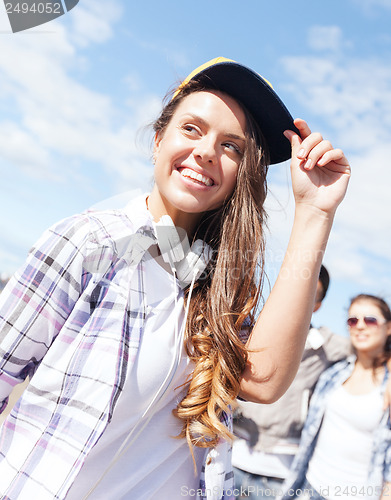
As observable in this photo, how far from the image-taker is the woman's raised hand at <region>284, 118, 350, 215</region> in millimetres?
1726

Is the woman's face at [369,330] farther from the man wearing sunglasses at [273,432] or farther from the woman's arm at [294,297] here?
the woman's arm at [294,297]

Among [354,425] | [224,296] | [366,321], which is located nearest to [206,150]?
[224,296]

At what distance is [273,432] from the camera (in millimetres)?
4102

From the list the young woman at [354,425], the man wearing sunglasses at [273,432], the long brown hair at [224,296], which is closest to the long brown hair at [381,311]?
the young woman at [354,425]

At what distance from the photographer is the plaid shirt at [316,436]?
3637 mm

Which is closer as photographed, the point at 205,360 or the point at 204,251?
the point at 205,360

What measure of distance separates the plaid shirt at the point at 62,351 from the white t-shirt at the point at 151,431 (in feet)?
0.23

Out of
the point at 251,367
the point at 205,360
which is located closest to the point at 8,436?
the point at 205,360

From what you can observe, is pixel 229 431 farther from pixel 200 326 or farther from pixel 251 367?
pixel 200 326

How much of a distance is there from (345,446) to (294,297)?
2.83 metres

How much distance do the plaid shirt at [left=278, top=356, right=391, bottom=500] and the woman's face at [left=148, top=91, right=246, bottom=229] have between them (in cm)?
283

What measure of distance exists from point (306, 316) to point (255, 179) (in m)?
0.59

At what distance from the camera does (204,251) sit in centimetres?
185

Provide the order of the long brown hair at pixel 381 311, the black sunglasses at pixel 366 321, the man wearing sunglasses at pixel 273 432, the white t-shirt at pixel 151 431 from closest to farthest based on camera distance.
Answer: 1. the white t-shirt at pixel 151 431
2. the man wearing sunglasses at pixel 273 432
3. the long brown hair at pixel 381 311
4. the black sunglasses at pixel 366 321
